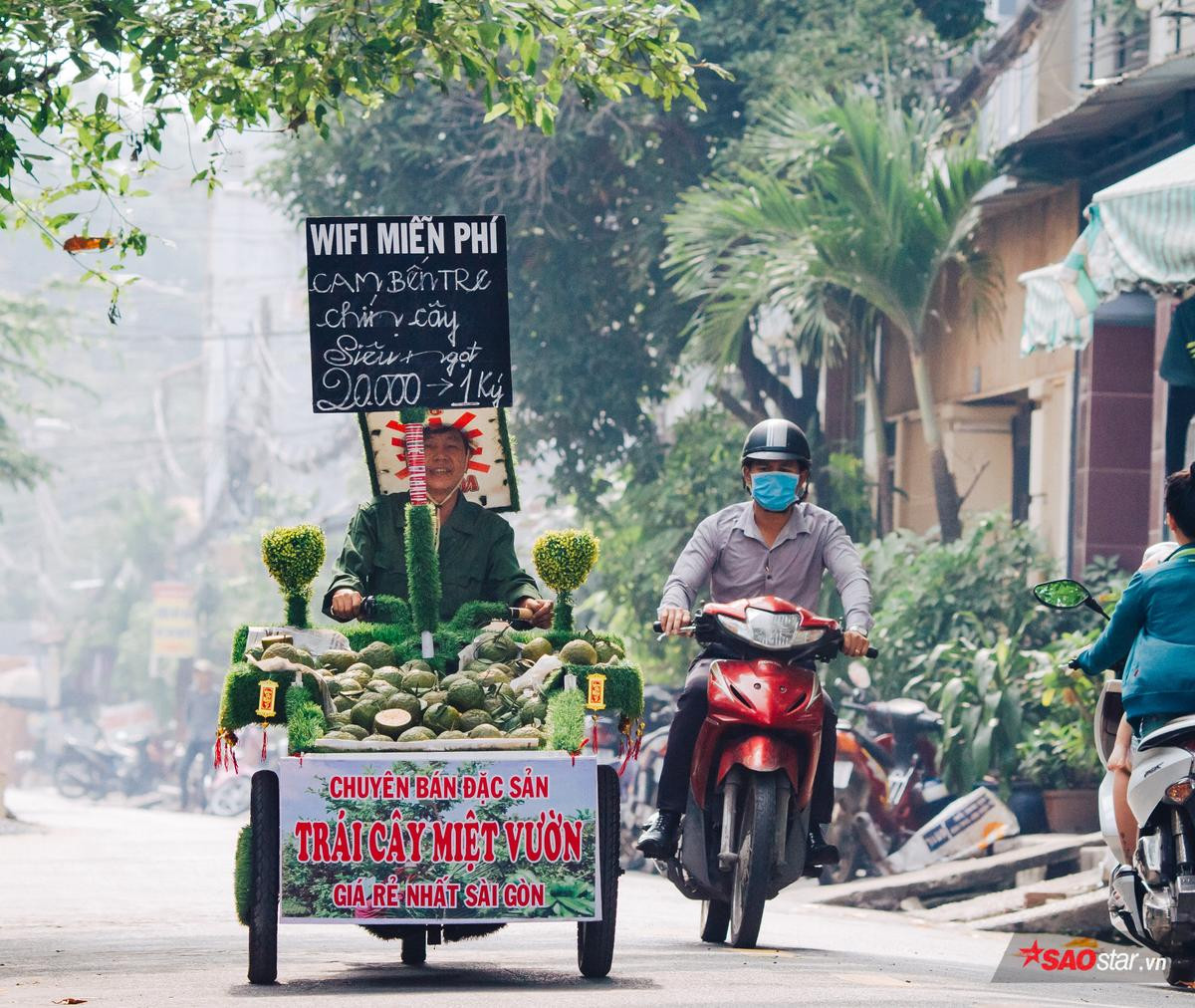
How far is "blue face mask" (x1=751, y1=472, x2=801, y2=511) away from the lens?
8016 mm

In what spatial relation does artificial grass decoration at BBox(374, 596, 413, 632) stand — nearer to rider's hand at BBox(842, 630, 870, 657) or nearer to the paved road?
the paved road

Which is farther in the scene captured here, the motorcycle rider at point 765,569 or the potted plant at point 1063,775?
the potted plant at point 1063,775

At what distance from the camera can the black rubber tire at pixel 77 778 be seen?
46156 mm

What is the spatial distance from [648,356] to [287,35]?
1284 centimetres

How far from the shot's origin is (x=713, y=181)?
811 inches

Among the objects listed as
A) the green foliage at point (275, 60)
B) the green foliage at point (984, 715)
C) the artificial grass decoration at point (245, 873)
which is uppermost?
the green foliage at point (275, 60)

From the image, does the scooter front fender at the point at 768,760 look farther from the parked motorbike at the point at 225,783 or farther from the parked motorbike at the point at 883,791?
the parked motorbike at the point at 225,783

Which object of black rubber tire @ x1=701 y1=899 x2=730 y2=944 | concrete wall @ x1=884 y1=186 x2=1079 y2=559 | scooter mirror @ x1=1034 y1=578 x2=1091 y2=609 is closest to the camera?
scooter mirror @ x1=1034 y1=578 x2=1091 y2=609

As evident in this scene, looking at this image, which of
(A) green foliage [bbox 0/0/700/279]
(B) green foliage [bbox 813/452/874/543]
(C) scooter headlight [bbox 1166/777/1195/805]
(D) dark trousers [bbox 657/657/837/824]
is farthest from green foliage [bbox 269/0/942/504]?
(C) scooter headlight [bbox 1166/777/1195/805]

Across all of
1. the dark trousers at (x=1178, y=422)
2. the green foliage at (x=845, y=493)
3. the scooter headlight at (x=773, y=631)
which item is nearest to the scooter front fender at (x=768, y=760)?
the scooter headlight at (x=773, y=631)

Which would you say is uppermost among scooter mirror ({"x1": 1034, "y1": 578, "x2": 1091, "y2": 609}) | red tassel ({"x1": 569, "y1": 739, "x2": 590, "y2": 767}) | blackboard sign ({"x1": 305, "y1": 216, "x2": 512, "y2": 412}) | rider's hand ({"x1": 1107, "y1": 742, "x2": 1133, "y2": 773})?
blackboard sign ({"x1": 305, "y1": 216, "x2": 512, "y2": 412})

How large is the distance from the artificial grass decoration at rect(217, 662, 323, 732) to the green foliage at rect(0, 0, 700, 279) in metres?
3.54

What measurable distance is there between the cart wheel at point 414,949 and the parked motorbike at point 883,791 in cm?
657

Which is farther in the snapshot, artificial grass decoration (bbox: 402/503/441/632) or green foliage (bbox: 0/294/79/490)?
green foliage (bbox: 0/294/79/490)
